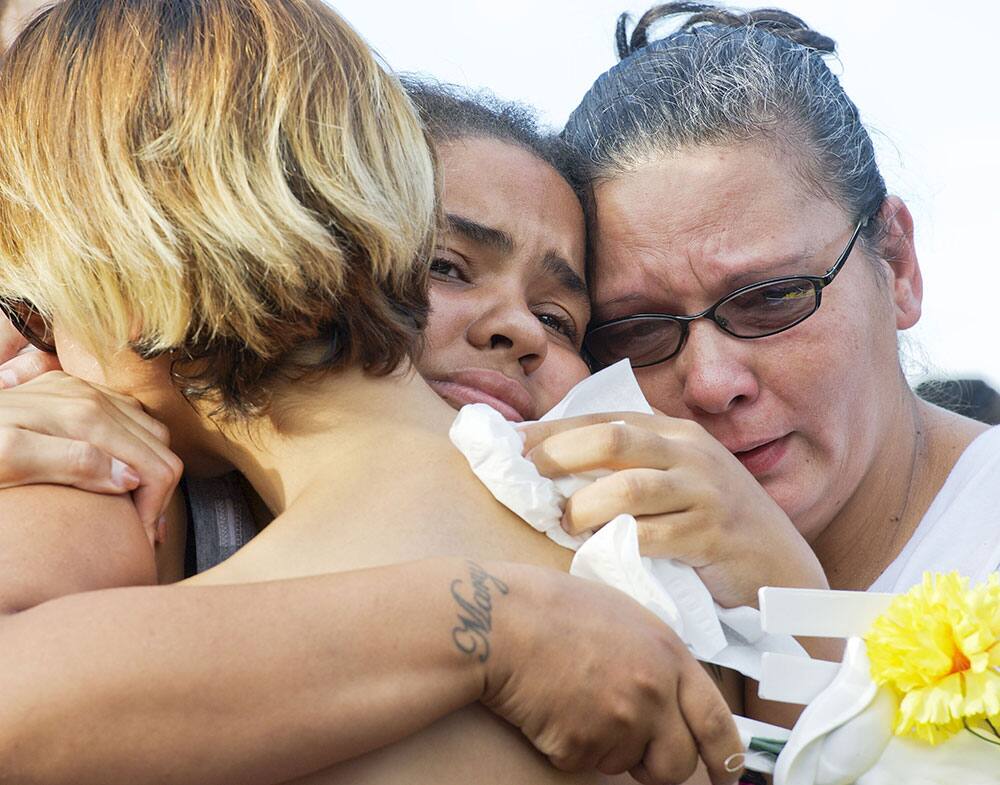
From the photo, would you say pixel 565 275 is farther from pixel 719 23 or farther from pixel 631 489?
pixel 719 23

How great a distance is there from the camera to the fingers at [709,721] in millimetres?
1762

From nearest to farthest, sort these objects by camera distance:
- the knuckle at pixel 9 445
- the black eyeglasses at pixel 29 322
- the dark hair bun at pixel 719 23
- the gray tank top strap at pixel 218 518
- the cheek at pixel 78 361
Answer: the knuckle at pixel 9 445, the black eyeglasses at pixel 29 322, the cheek at pixel 78 361, the gray tank top strap at pixel 218 518, the dark hair bun at pixel 719 23

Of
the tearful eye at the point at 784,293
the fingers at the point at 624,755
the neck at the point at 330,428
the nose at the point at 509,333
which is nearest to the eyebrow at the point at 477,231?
the nose at the point at 509,333

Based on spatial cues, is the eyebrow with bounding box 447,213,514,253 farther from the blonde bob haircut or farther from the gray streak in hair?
the gray streak in hair

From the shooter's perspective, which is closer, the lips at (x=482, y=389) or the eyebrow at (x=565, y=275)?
the lips at (x=482, y=389)

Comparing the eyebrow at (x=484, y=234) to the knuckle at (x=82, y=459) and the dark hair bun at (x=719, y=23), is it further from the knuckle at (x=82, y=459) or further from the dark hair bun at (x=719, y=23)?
the dark hair bun at (x=719, y=23)

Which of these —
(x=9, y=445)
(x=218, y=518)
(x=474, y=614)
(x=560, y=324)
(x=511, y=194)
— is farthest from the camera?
(x=560, y=324)

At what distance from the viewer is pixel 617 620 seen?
177cm

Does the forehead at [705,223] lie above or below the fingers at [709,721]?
above

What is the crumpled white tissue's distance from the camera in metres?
1.95

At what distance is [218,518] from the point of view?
252cm

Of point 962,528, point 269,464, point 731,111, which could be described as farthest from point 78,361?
point 962,528

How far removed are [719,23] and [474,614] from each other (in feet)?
8.53

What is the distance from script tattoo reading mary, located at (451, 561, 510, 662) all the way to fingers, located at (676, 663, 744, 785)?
0.31m
